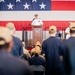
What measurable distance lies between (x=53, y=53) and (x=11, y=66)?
284 cm

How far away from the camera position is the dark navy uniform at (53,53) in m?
4.93

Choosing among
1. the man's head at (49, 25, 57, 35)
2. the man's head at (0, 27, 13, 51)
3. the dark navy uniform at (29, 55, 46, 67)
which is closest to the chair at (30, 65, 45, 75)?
the dark navy uniform at (29, 55, 46, 67)

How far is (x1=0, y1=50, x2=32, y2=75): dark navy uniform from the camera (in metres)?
2.19

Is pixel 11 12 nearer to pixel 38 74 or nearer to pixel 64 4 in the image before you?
pixel 64 4

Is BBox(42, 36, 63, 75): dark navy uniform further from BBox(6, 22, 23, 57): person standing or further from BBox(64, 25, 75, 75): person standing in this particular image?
BBox(64, 25, 75, 75): person standing

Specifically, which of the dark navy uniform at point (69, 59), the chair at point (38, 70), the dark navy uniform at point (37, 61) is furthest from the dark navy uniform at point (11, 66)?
the dark navy uniform at point (37, 61)

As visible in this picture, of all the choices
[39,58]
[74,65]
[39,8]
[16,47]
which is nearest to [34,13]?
[39,8]

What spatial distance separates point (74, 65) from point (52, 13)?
29.7ft

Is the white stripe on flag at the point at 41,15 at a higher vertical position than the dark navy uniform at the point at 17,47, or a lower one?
higher

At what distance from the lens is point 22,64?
2221 mm

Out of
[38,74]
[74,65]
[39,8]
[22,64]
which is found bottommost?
[38,74]

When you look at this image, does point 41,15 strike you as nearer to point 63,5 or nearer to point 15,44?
point 63,5

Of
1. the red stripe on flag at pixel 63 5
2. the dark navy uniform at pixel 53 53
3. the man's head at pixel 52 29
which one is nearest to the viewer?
the man's head at pixel 52 29

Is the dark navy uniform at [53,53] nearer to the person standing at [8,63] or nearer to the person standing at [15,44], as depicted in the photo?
the person standing at [15,44]
